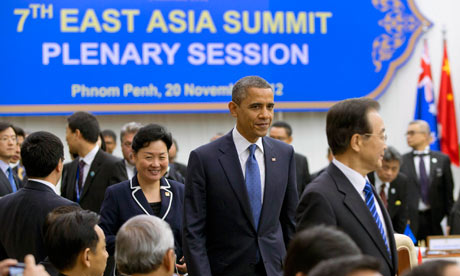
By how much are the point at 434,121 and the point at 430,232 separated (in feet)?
6.50

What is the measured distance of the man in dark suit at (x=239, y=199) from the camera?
362cm

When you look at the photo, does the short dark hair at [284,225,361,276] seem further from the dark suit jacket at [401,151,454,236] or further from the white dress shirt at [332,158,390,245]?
the dark suit jacket at [401,151,454,236]

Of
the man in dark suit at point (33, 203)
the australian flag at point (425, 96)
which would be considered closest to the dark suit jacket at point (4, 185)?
the man in dark suit at point (33, 203)

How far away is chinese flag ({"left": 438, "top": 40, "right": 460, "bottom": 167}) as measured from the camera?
10070mm

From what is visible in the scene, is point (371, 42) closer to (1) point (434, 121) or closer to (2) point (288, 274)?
(1) point (434, 121)

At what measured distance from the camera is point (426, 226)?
8.77 m

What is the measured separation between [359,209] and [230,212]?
0.90 m

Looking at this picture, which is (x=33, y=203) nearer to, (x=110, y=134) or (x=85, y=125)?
(x=85, y=125)

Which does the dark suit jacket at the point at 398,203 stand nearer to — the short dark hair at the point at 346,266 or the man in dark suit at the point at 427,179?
the man in dark suit at the point at 427,179

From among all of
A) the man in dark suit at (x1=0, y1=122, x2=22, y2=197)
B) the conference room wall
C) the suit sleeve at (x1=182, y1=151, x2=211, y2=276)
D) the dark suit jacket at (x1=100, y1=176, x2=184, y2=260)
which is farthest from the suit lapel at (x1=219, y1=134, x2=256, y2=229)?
the conference room wall

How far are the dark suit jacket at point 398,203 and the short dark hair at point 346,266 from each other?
5004 mm

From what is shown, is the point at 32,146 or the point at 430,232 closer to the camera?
the point at 32,146

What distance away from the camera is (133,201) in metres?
4.14

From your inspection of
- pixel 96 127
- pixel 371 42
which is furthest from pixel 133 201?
pixel 371 42
